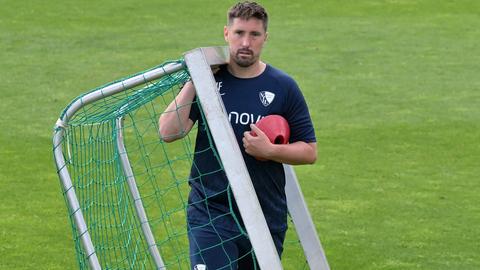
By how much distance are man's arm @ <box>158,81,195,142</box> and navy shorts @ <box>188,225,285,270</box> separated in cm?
51

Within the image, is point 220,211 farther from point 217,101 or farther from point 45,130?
point 45,130

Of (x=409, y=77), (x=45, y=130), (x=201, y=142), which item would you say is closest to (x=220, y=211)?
(x=201, y=142)

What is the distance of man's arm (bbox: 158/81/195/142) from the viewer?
6008mm

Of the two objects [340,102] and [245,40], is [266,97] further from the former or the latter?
[340,102]

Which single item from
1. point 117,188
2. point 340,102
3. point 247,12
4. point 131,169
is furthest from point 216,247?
point 340,102

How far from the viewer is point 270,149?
5770mm

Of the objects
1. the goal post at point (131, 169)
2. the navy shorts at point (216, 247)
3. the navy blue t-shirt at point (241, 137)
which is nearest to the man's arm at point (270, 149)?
the navy blue t-shirt at point (241, 137)

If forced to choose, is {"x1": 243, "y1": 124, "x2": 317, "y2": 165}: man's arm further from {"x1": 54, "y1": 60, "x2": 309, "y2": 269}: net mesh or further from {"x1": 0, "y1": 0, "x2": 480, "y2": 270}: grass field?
{"x1": 0, "y1": 0, "x2": 480, "y2": 270}: grass field

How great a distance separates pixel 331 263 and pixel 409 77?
21.4 feet

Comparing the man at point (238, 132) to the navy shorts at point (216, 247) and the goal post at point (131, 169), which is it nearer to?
the navy shorts at point (216, 247)

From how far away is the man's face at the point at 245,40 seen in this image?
5.97 metres

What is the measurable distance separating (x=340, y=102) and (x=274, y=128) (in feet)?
25.7

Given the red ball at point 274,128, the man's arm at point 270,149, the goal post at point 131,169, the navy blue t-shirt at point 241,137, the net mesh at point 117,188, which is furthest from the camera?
the net mesh at point 117,188

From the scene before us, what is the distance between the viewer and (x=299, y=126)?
6137mm
